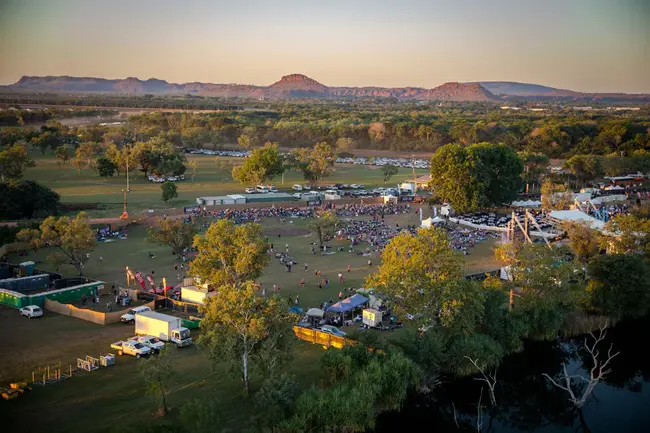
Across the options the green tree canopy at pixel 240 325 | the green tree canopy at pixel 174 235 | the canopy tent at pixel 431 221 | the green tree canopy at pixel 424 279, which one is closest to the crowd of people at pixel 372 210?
the canopy tent at pixel 431 221

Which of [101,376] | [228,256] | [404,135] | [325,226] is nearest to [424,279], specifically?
[228,256]

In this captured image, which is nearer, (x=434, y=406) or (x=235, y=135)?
(x=434, y=406)

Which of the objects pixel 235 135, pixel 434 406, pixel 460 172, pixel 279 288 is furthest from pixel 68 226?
pixel 235 135

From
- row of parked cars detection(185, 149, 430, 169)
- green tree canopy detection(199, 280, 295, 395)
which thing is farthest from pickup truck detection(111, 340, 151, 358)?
row of parked cars detection(185, 149, 430, 169)

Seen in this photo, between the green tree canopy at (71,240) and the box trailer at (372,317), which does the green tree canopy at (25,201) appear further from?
the box trailer at (372,317)

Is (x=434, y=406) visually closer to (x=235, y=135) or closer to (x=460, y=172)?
(x=460, y=172)

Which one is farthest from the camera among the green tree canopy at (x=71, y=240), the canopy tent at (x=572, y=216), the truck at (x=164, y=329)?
the canopy tent at (x=572, y=216)
